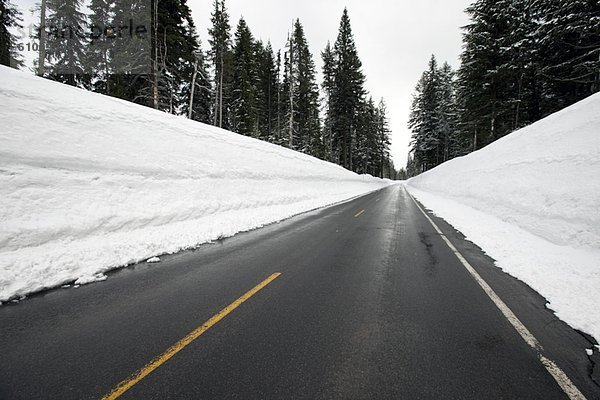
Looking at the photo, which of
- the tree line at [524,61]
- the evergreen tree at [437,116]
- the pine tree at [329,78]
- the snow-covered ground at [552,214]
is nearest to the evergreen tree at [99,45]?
the pine tree at [329,78]

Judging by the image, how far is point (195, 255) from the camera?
5.54 metres

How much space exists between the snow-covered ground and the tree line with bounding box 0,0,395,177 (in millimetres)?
18572

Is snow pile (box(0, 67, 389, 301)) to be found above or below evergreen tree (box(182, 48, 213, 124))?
below

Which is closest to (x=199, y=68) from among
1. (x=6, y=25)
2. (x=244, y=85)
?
(x=244, y=85)

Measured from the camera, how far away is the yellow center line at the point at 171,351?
2.01 metres

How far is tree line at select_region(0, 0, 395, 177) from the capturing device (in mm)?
21484

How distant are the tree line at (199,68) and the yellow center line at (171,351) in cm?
2003

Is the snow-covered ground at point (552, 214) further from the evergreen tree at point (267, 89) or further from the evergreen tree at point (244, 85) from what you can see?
the evergreen tree at point (267, 89)

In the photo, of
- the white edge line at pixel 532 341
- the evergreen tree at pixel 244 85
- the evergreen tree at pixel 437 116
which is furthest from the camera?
the evergreen tree at pixel 437 116

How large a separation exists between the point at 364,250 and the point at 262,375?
14.0ft

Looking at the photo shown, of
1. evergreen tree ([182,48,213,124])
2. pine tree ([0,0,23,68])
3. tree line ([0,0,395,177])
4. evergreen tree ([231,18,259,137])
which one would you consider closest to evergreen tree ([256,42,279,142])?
tree line ([0,0,395,177])

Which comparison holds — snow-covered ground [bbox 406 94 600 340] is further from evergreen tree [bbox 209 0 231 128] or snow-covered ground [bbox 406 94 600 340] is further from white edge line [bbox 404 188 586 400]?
evergreen tree [bbox 209 0 231 128]

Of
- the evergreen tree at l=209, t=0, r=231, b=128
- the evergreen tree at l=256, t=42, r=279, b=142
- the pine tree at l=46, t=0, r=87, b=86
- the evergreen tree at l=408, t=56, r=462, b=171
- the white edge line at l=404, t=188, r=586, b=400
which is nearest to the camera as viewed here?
the white edge line at l=404, t=188, r=586, b=400

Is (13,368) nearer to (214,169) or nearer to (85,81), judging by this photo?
(214,169)
